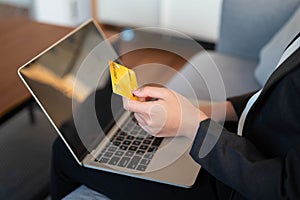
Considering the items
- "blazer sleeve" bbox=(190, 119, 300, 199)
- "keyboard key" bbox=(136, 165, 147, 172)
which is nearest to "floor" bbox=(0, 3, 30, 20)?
"keyboard key" bbox=(136, 165, 147, 172)

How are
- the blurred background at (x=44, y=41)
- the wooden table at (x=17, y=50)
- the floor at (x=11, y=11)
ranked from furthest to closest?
the floor at (x=11, y=11) → the blurred background at (x=44, y=41) → the wooden table at (x=17, y=50)

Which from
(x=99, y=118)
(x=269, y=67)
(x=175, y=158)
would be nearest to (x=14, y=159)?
(x=99, y=118)

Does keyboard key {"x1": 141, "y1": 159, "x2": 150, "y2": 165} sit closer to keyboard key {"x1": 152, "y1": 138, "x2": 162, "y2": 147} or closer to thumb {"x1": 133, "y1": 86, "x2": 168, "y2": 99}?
keyboard key {"x1": 152, "y1": 138, "x2": 162, "y2": 147}

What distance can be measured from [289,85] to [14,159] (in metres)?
1.09

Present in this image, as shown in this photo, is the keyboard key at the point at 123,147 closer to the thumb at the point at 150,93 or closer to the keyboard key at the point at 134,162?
the keyboard key at the point at 134,162

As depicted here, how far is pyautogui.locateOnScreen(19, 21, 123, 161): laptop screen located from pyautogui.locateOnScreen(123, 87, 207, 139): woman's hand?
152 mm

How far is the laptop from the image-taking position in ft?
2.79

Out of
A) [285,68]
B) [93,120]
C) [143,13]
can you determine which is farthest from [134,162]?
[143,13]

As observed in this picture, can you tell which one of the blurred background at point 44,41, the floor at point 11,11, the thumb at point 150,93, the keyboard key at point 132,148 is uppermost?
the thumb at point 150,93

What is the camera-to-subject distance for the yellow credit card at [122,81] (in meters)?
0.77

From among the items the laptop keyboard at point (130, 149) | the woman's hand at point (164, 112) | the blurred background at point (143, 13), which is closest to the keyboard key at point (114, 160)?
the laptop keyboard at point (130, 149)

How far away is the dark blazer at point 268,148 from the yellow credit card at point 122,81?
157 mm

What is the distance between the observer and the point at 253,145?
2.51ft

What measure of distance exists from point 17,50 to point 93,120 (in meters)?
0.63
